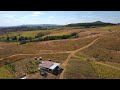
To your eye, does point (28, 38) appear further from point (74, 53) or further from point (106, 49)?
point (106, 49)

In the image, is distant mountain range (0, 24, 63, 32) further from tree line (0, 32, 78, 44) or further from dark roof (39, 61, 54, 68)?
dark roof (39, 61, 54, 68)

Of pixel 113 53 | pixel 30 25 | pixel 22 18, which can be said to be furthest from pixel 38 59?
pixel 113 53

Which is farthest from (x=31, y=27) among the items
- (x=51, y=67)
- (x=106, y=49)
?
(x=106, y=49)

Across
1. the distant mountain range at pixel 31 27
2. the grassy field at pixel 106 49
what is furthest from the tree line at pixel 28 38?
the grassy field at pixel 106 49

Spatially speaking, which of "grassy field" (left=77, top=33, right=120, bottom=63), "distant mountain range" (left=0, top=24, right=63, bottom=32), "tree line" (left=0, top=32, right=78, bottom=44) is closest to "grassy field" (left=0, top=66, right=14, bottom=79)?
"tree line" (left=0, top=32, right=78, bottom=44)
